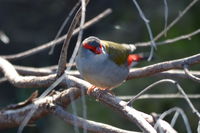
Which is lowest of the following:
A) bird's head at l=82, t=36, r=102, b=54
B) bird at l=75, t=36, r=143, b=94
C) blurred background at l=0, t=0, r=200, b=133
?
bird at l=75, t=36, r=143, b=94

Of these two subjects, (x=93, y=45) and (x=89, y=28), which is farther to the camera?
(x=89, y=28)

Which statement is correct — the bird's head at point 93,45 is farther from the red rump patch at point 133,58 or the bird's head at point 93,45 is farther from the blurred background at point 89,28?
the blurred background at point 89,28

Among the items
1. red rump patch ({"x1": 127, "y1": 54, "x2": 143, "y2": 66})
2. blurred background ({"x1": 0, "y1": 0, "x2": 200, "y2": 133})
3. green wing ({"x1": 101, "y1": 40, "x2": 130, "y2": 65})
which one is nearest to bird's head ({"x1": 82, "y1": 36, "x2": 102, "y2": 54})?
green wing ({"x1": 101, "y1": 40, "x2": 130, "y2": 65})

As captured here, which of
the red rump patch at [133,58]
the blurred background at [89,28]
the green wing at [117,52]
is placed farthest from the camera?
the blurred background at [89,28]

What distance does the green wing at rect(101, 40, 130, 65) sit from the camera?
3.88 meters

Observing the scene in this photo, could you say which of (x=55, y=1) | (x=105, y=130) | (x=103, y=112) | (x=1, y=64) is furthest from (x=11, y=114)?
(x=55, y=1)

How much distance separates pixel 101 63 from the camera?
12.3ft

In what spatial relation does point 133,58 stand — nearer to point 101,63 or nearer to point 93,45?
point 101,63

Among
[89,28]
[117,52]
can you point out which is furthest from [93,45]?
[89,28]

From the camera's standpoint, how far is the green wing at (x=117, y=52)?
3.88 metres

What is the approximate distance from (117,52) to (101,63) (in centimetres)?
26

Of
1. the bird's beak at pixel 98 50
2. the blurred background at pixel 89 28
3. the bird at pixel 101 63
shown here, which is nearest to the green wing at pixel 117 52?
the bird at pixel 101 63

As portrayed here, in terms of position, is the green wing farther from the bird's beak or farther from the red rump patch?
the bird's beak

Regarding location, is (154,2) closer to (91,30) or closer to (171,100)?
(91,30)
